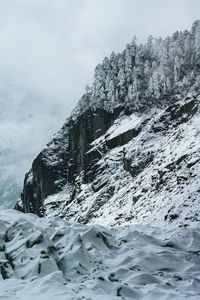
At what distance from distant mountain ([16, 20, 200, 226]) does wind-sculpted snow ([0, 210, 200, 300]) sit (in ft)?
23.5

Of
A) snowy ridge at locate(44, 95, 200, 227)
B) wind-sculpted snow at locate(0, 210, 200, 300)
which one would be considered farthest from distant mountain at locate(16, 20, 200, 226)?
wind-sculpted snow at locate(0, 210, 200, 300)

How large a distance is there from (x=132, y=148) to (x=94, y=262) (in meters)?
51.7

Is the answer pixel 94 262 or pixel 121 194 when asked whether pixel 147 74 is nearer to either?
pixel 121 194

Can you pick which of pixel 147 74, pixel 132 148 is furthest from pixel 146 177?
pixel 147 74

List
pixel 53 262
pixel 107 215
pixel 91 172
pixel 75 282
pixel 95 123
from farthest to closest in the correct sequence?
pixel 95 123 → pixel 91 172 → pixel 107 215 → pixel 53 262 → pixel 75 282

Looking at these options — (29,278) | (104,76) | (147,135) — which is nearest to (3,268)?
(29,278)

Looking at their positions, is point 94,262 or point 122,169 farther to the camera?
point 122,169

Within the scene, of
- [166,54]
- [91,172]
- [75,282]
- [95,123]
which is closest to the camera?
[75,282]

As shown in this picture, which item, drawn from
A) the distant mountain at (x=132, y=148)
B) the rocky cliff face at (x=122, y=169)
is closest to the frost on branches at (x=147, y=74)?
the distant mountain at (x=132, y=148)

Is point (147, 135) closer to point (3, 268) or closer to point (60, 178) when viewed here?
point (60, 178)

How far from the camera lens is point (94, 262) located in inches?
749

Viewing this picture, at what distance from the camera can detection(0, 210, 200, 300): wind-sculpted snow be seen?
1482 centimetres

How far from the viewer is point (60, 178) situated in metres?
97.5

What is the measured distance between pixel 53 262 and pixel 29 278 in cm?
166
